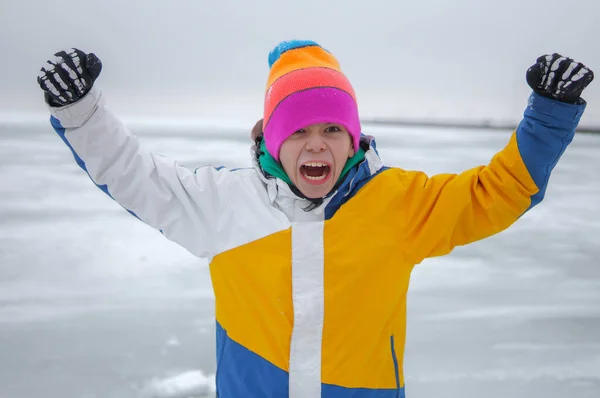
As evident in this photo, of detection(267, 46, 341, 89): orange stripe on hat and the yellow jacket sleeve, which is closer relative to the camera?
the yellow jacket sleeve

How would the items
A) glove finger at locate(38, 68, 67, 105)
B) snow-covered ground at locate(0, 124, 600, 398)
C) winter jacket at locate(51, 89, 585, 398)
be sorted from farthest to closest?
1. snow-covered ground at locate(0, 124, 600, 398)
2. winter jacket at locate(51, 89, 585, 398)
3. glove finger at locate(38, 68, 67, 105)

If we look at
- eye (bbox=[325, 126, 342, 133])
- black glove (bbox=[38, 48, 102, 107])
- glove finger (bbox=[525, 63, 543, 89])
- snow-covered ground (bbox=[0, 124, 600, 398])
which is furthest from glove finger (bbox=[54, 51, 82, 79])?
snow-covered ground (bbox=[0, 124, 600, 398])

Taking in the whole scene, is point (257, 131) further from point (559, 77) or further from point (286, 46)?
point (559, 77)

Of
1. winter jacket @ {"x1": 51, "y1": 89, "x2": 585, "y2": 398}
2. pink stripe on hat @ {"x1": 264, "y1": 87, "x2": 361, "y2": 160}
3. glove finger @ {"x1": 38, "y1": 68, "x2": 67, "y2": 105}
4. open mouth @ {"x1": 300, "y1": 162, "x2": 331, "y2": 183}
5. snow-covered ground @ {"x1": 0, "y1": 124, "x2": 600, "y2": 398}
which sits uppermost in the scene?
glove finger @ {"x1": 38, "y1": 68, "x2": 67, "y2": 105}

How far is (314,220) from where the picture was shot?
3.89ft

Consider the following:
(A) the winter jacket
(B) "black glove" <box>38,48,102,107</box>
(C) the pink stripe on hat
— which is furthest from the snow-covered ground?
(B) "black glove" <box>38,48,102,107</box>

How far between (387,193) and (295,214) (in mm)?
206

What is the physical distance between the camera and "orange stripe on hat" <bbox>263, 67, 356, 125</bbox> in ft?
3.98

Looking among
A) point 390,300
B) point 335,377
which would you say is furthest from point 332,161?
point 335,377

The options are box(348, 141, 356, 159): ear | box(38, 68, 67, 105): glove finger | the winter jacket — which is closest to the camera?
box(38, 68, 67, 105): glove finger

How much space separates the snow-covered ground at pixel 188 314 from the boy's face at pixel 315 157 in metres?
1.14

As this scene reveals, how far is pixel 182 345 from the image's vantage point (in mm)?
2291

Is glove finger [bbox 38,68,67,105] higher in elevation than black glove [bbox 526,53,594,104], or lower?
lower

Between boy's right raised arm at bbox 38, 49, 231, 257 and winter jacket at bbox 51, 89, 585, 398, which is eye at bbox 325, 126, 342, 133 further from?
boy's right raised arm at bbox 38, 49, 231, 257
